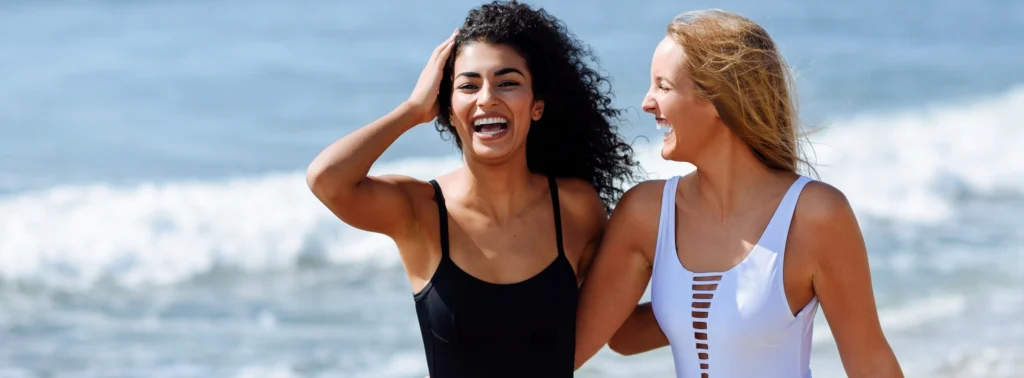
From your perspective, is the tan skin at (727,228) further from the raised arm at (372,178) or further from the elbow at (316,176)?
the elbow at (316,176)

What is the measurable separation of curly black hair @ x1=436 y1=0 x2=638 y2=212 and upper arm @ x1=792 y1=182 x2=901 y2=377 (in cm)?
87

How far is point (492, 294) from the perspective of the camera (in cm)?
332

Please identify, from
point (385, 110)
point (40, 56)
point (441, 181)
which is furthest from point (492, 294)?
point (40, 56)

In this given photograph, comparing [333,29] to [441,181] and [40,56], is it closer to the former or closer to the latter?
[40,56]

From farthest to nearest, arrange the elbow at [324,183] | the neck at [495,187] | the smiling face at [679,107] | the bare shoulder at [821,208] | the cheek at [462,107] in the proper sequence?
the neck at [495,187]
the cheek at [462,107]
the elbow at [324,183]
the smiling face at [679,107]
the bare shoulder at [821,208]

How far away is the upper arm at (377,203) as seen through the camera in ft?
10.8

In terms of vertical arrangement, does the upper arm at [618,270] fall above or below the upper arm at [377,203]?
below

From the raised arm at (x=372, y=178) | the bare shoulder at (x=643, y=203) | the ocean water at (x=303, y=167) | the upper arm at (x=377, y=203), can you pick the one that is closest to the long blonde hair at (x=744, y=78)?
the bare shoulder at (x=643, y=203)

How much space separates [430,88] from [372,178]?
0.29 meters

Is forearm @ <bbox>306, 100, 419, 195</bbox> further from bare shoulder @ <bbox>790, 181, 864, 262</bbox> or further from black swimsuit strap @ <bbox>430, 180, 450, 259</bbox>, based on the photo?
bare shoulder @ <bbox>790, 181, 864, 262</bbox>

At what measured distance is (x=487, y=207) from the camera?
3.51 m

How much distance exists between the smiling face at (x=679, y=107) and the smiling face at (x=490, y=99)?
404 mm

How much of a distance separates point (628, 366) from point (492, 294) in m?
3.65

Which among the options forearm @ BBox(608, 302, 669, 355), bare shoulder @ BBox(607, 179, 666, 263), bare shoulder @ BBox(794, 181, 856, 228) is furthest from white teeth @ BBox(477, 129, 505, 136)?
bare shoulder @ BBox(794, 181, 856, 228)
